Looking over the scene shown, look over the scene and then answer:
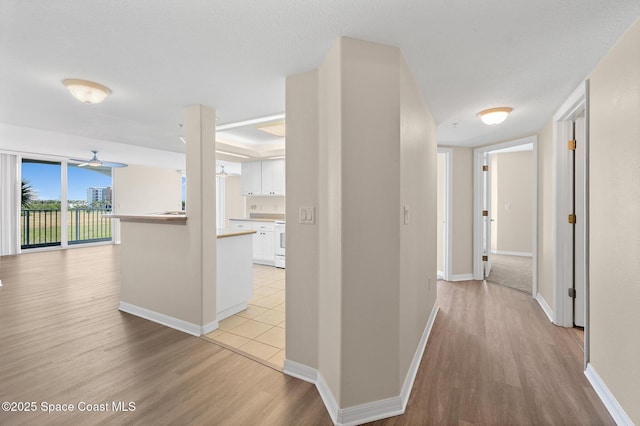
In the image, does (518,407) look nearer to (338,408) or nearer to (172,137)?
(338,408)

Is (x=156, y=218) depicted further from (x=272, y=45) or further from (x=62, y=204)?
(x=62, y=204)

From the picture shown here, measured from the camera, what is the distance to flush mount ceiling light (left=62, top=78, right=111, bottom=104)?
2.25 meters

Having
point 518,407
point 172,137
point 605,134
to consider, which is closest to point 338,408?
point 518,407

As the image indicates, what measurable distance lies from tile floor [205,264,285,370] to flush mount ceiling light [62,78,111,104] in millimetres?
2267

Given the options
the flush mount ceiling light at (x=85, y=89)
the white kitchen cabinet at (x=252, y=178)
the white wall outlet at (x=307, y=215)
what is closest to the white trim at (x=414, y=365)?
the white wall outlet at (x=307, y=215)

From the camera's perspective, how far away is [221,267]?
10.2 ft

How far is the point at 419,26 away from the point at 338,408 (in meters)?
2.14

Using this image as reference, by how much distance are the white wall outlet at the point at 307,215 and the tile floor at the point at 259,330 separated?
1.14m

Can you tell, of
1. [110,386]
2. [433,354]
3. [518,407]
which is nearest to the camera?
[518,407]

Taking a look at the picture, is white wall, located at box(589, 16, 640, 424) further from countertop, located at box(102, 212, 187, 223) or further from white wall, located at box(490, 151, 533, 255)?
white wall, located at box(490, 151, 533, 255)

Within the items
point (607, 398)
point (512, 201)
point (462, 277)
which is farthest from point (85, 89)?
point (512, 201)

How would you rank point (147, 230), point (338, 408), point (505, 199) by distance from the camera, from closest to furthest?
point (338, 408) → point (147, 230) → point (505, 199)

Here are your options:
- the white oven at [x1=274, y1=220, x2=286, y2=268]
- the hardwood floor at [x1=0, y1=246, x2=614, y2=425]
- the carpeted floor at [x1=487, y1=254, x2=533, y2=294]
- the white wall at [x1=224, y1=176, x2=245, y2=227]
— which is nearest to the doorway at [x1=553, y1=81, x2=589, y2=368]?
Result: the hardwood floor at [x1=0, y1=246, x2=614, y2=425]

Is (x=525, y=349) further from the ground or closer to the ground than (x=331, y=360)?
closer to the ground
